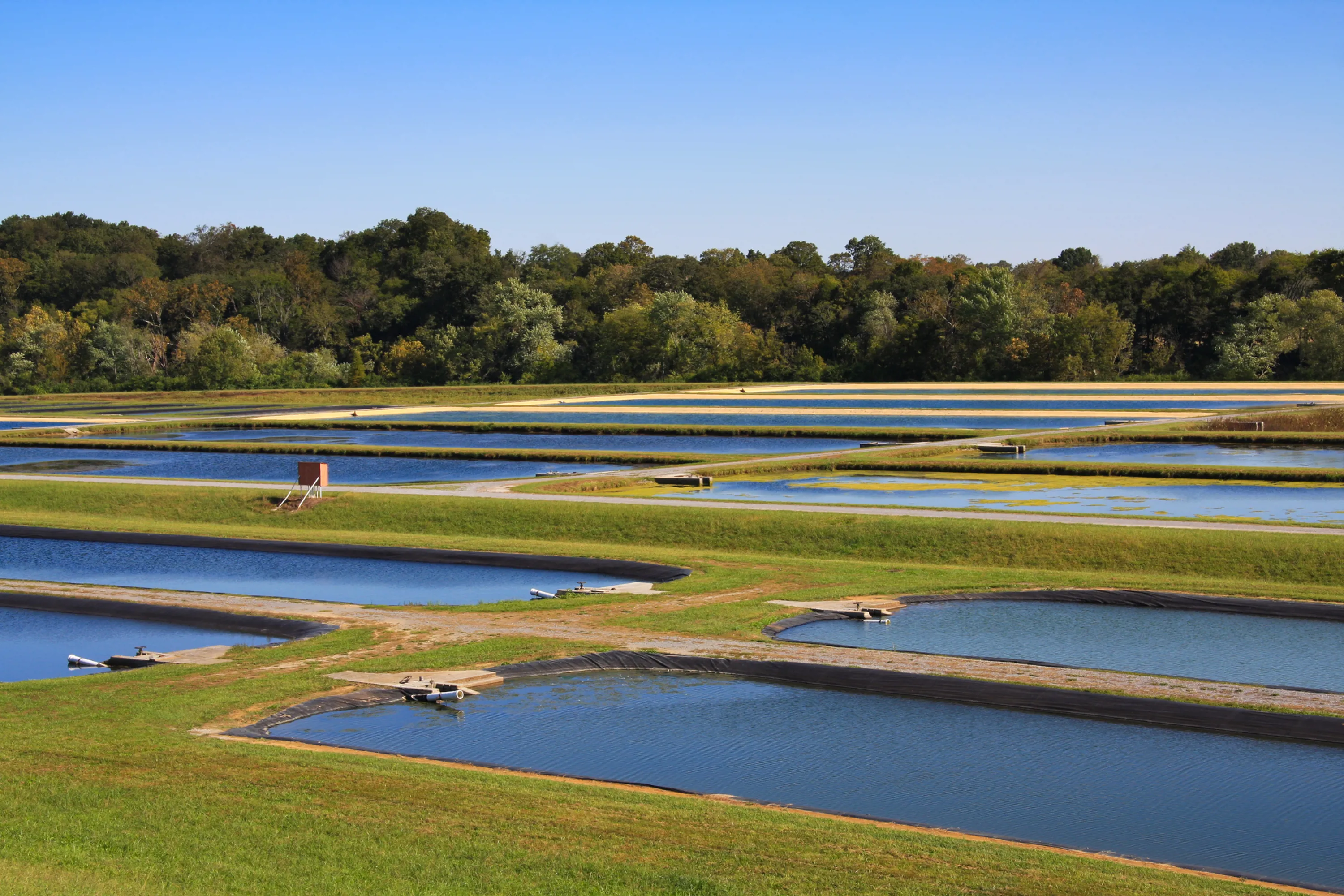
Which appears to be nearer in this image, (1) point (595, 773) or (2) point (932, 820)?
(2) point (932, 820)

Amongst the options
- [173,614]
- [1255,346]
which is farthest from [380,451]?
[1255,346]

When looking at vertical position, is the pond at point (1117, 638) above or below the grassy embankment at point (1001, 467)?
below

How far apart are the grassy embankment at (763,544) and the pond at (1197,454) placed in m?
14.4

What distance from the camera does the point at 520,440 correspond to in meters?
50.2

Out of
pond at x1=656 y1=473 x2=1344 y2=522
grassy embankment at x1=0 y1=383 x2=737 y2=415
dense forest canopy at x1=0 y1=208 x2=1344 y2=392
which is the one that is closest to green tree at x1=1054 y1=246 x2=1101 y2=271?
dense forest canopy at x1=0 y1=208 x2=1344 y2=392

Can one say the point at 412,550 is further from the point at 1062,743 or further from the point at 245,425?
the point at 245,425

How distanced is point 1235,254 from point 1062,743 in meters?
127

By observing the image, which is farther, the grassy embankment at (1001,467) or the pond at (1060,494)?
the grassy embankment at (1001,467)

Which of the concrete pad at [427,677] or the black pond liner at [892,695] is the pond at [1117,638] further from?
the concrete pad at [427,677]

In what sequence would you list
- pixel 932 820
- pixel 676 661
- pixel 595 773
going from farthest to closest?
pixel 676 661 → pixel 595 773 → pixel 932 820

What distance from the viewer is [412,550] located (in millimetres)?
24453

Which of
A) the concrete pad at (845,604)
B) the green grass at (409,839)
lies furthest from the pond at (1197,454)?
the green grass at (409,839)

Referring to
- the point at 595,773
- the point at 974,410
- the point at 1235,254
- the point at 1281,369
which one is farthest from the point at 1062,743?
the point at 1235,254

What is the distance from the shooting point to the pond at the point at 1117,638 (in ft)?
48.5
